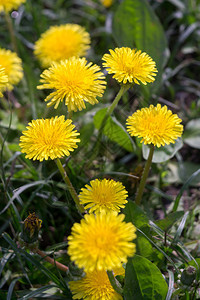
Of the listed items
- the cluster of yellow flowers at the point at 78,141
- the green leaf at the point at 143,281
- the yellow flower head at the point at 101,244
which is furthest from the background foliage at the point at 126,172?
the yellow flower head at the point at 101,244

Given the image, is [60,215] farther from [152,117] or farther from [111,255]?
[111,255]

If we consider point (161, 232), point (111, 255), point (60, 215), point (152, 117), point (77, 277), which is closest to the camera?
point (111, 255)

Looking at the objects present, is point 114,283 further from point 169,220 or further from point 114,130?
point 114,130

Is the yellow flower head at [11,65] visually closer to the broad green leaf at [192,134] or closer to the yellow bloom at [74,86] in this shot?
the yellow bloom at [74,86]

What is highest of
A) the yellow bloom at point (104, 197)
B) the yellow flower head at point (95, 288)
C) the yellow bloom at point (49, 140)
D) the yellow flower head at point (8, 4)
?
the yellow flower head at point (8, 4)

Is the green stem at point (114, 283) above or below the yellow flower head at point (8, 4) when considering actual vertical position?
below

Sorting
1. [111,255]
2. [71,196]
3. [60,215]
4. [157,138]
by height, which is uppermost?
[157,138]

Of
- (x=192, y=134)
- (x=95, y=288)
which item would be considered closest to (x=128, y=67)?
(x=95, y=288)

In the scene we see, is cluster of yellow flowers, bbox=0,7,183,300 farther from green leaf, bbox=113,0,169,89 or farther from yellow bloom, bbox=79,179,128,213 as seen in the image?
green leaf, bbox=113,0,169,89

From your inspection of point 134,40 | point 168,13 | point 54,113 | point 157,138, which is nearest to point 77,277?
point 157,138
